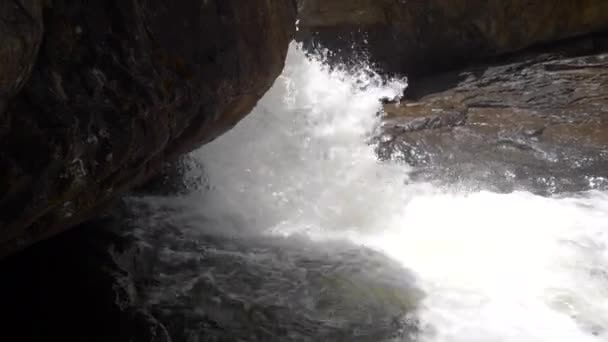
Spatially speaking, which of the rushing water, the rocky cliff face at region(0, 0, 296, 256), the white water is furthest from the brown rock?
the white water

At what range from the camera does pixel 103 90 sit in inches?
98.5

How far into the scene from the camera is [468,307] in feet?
11.2

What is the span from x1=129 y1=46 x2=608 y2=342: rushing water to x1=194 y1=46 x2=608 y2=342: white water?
0.04 feet

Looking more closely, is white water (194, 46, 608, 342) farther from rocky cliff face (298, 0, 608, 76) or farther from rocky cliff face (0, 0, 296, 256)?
rocky cliff face (0, 0, 296, 256)

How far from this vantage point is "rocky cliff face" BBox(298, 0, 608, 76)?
292 inches

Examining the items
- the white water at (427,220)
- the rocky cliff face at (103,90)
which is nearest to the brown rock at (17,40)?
the rocky cliff face at (103,90)

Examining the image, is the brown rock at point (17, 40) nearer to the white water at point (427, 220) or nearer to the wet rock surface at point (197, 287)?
the wet rock surface at point (197, 287)

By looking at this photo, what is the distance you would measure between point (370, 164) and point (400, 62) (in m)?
2.55

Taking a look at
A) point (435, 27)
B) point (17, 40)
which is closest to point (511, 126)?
point (435, 27)

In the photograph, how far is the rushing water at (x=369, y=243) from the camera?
3268mm

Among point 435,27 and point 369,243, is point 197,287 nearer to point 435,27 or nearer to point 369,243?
point 369,243

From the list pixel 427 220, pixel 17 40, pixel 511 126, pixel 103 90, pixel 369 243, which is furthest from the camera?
pixel 511 126

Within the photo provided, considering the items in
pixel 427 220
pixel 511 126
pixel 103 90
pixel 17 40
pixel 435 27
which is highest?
pixel 435 27

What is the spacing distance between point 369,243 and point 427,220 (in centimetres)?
60
